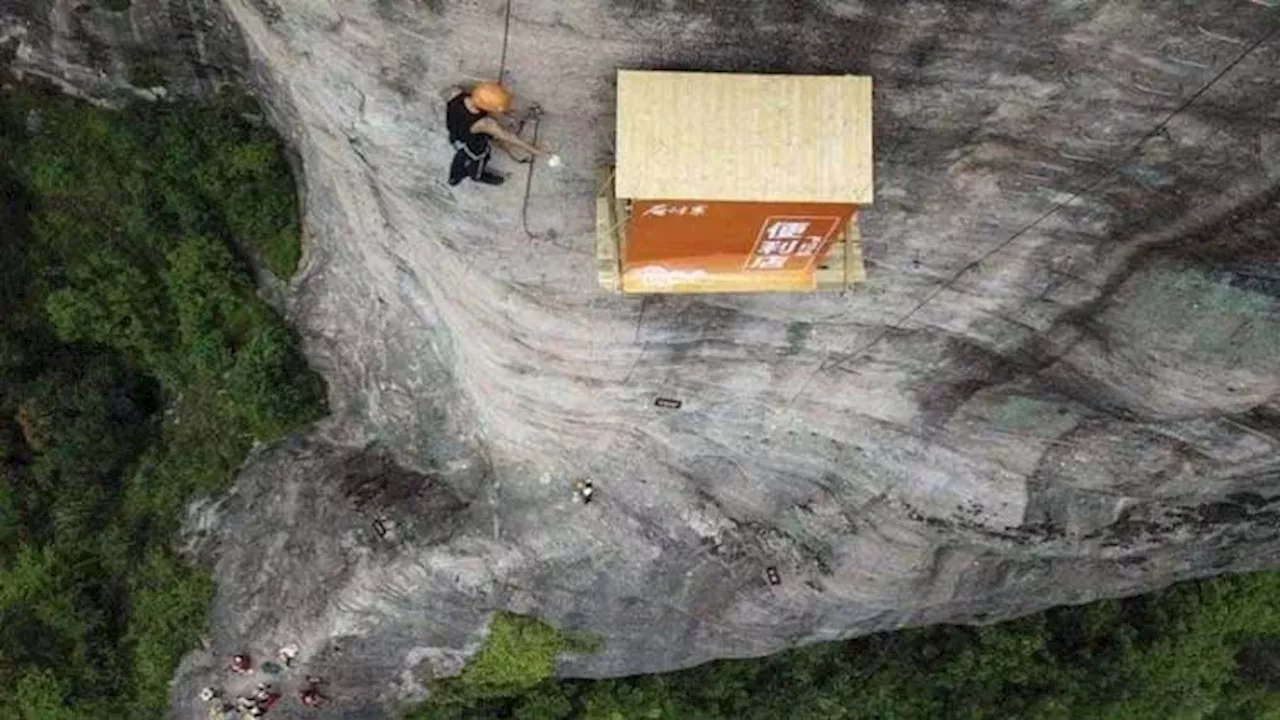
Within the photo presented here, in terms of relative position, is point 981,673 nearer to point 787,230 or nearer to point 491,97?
point 787,230

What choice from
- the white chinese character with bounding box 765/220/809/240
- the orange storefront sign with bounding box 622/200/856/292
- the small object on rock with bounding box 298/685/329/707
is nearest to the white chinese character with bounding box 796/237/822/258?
the orange storefront sign with bounding box 622/200/856/292

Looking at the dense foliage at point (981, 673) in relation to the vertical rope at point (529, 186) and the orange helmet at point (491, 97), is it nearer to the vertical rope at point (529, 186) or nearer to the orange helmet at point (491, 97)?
the vertical rope at point (529, 186)

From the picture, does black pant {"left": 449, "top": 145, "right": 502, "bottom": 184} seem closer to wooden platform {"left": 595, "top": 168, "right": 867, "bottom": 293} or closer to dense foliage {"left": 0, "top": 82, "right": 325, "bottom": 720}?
wooden platform {"left": 595, "top": 168, "right": 867, "bottom": 293}

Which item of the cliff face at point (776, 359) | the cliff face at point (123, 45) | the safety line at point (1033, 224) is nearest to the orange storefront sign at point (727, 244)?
the cliff face at point (776, 359)

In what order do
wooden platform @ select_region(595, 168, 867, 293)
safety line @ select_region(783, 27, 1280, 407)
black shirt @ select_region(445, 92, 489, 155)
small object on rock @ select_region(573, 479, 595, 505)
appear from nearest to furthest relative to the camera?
safety line @ select_region(783, 27, 1280, 407) → black shirt @ select_region(445, 92, 489, 155) → wooden platform @ select_region(595, 168, 867, 293) → small object on rock @ select_region(573, 479, 595, 505)

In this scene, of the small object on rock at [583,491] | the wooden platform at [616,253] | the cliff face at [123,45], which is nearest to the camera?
the wooden platform at [616,253]

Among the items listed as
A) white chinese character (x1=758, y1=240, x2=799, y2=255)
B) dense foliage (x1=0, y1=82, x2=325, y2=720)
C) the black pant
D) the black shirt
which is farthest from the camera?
dense foliage (x1=0, y1=82, x2=325, y2=720)
